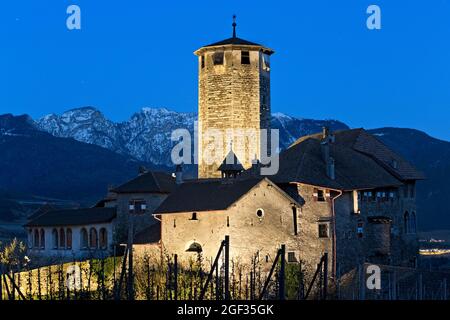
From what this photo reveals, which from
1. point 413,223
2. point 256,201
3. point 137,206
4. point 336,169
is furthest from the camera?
point 413,223

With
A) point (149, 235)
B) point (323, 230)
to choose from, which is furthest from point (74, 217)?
point (323, 230)

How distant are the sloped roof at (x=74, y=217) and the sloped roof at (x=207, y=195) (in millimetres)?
10623

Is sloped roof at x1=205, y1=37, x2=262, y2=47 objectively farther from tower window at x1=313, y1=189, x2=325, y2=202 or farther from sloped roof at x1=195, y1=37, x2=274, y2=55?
tower window at x1=313, y1=189, x2=325, y2=202

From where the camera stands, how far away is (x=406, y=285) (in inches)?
1998

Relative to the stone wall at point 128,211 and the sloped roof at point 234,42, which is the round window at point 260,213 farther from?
the sloped roof at point 234,42

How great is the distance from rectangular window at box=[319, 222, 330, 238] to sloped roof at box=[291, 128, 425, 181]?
35.0 feet

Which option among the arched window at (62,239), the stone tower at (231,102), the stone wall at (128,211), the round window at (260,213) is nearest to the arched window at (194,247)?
the round window at (260,213)

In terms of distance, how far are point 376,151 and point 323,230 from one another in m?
13.3

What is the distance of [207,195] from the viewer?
185 ft

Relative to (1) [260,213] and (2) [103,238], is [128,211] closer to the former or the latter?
(2) [103,238]

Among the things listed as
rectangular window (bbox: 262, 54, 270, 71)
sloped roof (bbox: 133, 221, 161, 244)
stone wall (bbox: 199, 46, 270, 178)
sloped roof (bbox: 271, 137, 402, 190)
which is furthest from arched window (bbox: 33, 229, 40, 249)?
sloped roof (bbox: 271, 137, 402, 190)

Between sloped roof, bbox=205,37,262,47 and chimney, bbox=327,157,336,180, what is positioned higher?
sloped roof, bbox=205,37,262,47

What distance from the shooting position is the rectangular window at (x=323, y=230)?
57031 millimetres

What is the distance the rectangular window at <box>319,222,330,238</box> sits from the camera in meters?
57.0
